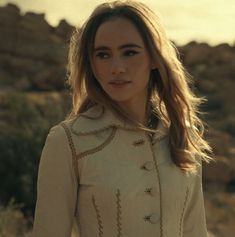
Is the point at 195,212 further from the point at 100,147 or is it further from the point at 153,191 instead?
the point at 100,147

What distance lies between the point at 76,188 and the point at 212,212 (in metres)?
13.3

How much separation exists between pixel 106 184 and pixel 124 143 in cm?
28

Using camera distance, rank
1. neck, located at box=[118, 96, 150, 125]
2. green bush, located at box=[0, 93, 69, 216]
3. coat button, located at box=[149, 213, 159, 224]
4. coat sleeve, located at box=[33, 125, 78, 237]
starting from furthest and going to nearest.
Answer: green bush, located at box=[0, 93, 69, 216] < neck, located at box=[118, 96, 150, 125] < coat button, located at box=[149, 213, 159, 224] < coat sleeve, located at box=[33, 125, 78, 237]

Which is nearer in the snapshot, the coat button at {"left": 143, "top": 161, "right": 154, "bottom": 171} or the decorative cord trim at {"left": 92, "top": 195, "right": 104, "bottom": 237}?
the decorative cord trim at {"left": 92, "top": 195, "right": 104, "bottom": 237}

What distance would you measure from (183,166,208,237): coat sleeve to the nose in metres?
0.55

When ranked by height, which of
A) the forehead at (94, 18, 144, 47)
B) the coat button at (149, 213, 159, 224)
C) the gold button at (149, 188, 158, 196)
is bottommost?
the coat button at (149, 213, 159, 224)

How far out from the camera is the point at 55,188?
2557mm

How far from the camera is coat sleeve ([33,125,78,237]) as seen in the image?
2.55 meters

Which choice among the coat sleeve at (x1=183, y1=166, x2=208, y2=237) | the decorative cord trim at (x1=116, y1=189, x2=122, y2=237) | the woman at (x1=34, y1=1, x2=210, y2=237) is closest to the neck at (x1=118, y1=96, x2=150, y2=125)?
the woman at (x1=34, y1=1, x2=210, y2=237)

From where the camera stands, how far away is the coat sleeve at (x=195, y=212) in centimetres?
296

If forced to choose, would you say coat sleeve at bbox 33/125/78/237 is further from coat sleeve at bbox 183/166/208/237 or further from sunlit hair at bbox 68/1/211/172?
coat sleeve at bbox 183/166/208/237

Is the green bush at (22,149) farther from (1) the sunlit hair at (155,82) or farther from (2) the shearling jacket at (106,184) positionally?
Result: (2) the shearling jacket at (106,184)

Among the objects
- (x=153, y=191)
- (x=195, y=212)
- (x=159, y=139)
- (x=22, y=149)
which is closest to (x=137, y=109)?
(x=159, y=139)

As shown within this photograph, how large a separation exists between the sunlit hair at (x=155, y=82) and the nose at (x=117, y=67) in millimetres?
139
